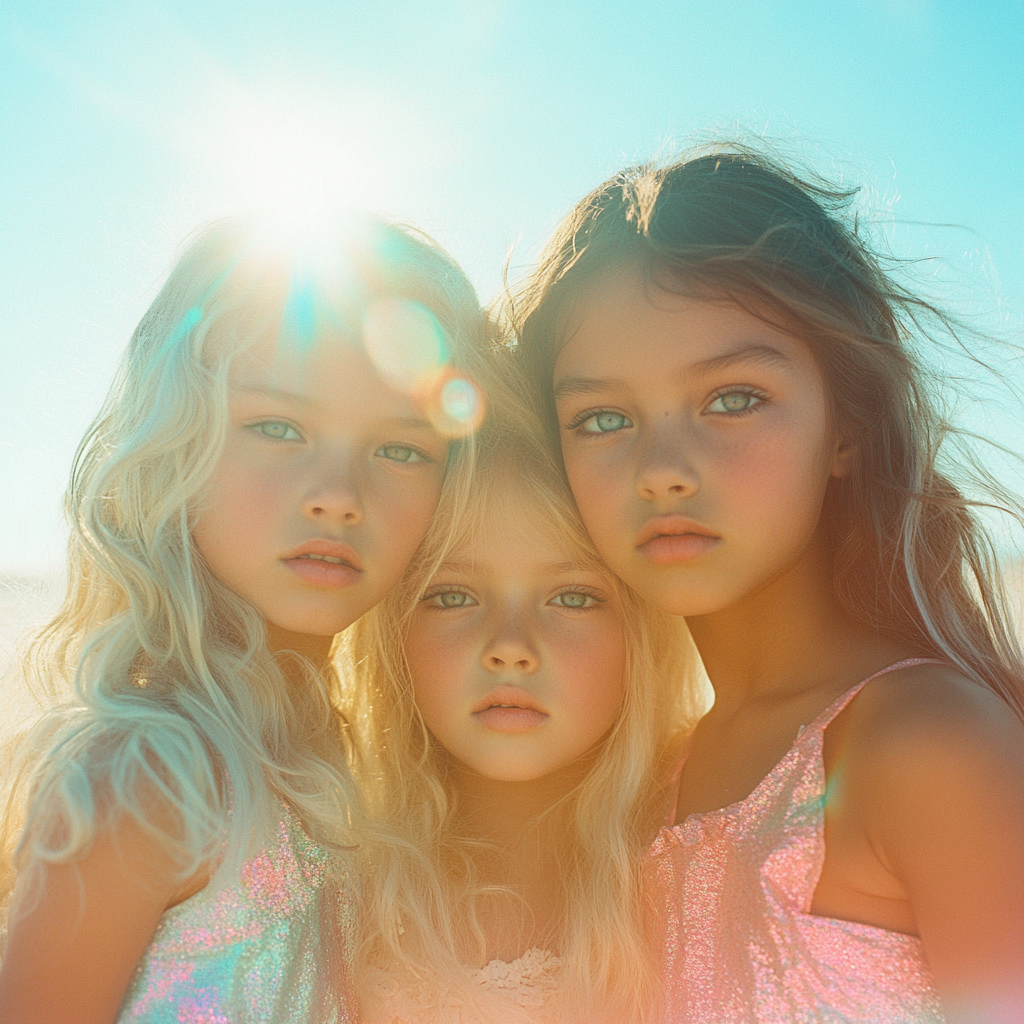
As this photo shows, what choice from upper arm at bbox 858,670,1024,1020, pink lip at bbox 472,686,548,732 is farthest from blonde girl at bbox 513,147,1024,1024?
pink lip at bbox 472,686,548,732

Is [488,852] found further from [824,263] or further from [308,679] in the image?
[824,263]

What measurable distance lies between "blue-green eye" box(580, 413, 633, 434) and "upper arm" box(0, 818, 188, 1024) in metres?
1.31

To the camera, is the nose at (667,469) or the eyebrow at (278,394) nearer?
the nose at (667,469)

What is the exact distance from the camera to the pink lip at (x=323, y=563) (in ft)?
6.95

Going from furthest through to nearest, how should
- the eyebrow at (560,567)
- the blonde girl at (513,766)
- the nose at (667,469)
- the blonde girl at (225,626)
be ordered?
the eyebrow at (560,567), the blonde girl at (513,766), the nose at (667,469), the blonde girl at (225,626)

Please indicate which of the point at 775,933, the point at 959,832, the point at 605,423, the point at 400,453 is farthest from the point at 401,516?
the point at 959,832

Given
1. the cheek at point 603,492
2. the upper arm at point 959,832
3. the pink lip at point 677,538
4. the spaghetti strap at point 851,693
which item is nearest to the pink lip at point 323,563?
the cheek at point 603,492

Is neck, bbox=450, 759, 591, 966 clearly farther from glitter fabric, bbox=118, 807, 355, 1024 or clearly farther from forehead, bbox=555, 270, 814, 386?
forehead, bbox=555, 270, 814, 386

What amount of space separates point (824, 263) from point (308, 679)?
5.39 feet

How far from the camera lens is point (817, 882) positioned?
1.77 metres

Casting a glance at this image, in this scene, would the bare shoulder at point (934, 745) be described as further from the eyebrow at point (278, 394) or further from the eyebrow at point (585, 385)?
the eyebrow at point (278, 394)

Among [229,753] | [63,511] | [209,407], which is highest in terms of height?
[209,407]

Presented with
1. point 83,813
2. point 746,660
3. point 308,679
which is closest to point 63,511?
point 308,679

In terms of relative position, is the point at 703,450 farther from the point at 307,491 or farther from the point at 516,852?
the point at 516,852
